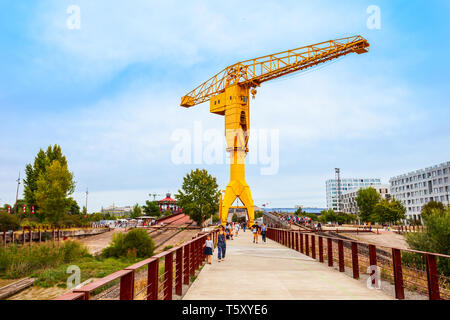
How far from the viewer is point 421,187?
88.4 m

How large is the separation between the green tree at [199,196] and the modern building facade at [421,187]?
57.0 meters

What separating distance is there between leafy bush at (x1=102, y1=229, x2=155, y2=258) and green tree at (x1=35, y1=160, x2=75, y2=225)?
22501mm

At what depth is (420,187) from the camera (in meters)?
88.9

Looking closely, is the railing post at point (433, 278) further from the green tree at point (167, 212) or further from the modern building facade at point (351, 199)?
the modern building facade at point (351, 199)

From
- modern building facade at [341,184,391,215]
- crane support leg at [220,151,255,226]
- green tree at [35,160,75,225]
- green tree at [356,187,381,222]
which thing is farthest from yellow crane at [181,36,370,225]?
modern building facade at [341,184,391,215]

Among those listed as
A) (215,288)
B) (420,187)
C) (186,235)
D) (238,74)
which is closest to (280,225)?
(186,235)

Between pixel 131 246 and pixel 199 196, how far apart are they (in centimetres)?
3233

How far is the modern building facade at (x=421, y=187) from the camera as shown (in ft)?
257

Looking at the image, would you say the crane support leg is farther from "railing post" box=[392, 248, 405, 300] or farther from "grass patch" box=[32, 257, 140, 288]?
"railing post" box=[392, 248, 405, 300]

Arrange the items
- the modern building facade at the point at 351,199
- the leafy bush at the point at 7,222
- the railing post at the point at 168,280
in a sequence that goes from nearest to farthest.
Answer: the railing post at the point at 168,280 → the leafy bush at the point at 7,222 → the modern building facade at the point at 351,199

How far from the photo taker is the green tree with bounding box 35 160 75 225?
43438 millimetres

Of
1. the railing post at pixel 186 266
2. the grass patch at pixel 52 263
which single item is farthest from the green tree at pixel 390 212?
the railing post at pixel 186 266

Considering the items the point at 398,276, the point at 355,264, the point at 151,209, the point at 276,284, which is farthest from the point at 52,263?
the point at 151,209
